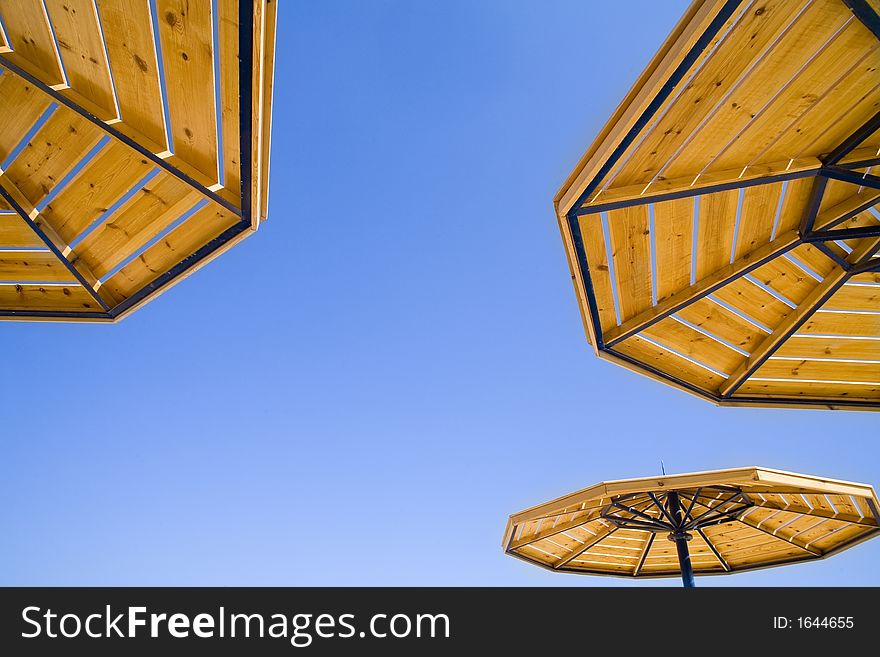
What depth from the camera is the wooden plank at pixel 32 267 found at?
5.13m

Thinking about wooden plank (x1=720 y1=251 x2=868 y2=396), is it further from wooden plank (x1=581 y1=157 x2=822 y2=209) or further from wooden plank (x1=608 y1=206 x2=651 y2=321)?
wooden plank (x1=581 y1=157 x2=822 y2=209)

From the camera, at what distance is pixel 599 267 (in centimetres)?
491

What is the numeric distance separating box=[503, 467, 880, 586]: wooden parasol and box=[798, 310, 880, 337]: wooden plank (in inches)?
62.7

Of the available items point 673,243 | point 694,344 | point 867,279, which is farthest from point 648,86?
point 867,279

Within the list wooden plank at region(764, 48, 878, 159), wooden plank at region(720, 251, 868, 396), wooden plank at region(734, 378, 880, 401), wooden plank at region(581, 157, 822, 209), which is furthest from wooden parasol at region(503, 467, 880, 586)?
wooden plank at region(764, 48, 878, 159)

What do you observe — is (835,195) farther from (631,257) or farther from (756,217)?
(631,257)

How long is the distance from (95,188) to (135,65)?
5.16ft

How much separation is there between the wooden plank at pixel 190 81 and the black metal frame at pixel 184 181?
8.3 inches

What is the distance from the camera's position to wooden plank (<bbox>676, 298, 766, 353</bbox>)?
5859 mm

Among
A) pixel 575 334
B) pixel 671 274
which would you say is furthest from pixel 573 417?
pixel 671 274
